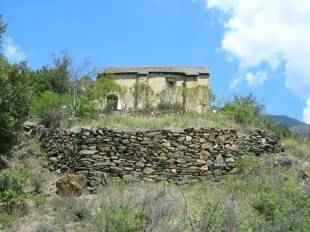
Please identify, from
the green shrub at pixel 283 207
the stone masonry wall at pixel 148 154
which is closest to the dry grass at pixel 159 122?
the stone masonry wall at pixel 148 154

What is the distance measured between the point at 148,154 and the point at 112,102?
6775mm

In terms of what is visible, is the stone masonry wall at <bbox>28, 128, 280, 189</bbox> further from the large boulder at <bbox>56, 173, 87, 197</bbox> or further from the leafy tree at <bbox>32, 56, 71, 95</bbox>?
the leafy tree at <bbox>32, 56, 71, 95</bbox>

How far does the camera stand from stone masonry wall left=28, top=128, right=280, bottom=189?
597 inches

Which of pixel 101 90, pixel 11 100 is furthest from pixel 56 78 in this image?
pixel 11 100

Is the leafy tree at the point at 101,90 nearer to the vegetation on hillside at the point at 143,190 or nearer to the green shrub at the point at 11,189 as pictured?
the vegetation on hillside at the point at 143,190

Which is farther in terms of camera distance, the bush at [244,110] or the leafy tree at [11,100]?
the bush at [244,110]

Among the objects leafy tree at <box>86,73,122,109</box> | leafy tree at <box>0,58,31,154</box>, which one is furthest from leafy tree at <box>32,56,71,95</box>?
leafy tree at <box>0,58,31,154</box>

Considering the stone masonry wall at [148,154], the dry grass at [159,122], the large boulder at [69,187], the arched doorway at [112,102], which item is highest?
the arched doorway at [112,102]

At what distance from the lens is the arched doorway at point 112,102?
66.4ft

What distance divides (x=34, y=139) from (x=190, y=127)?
4959 mm

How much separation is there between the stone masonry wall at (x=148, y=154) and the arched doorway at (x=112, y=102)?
414 cm

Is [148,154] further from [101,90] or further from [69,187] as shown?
[101,90]

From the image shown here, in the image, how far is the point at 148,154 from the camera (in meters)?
15.4

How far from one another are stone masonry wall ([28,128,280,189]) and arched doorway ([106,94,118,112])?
4137 millimetres
